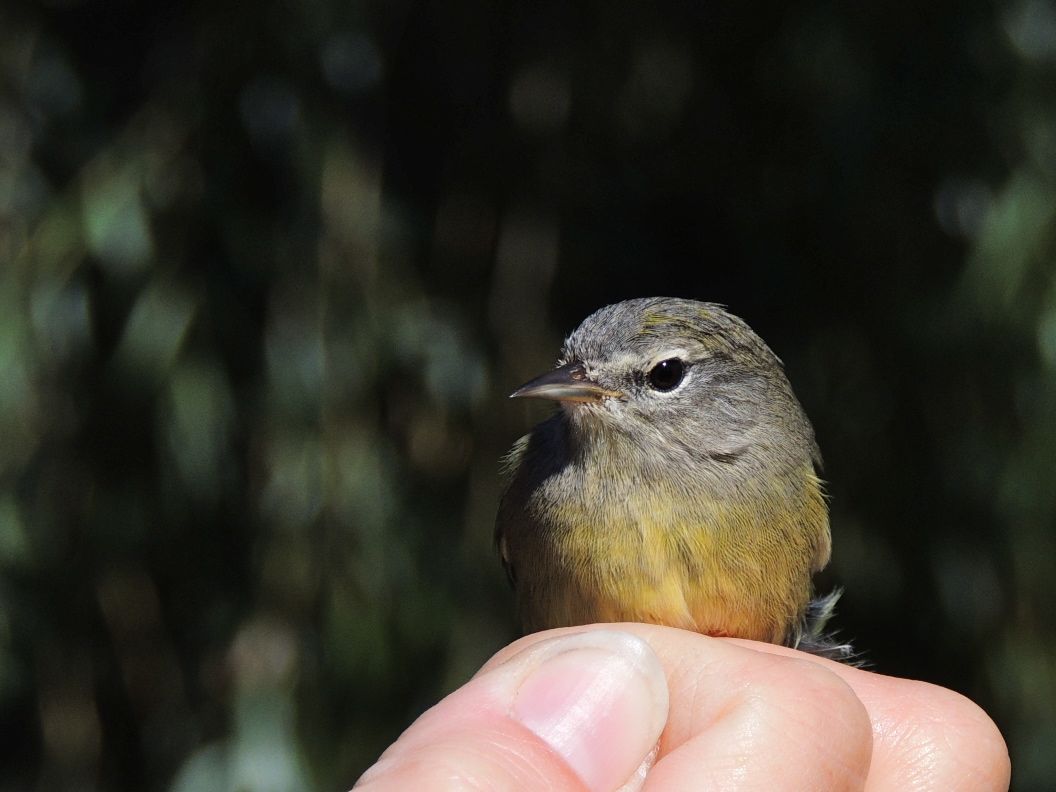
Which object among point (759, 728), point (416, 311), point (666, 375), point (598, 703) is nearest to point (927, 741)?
point (759, 728)

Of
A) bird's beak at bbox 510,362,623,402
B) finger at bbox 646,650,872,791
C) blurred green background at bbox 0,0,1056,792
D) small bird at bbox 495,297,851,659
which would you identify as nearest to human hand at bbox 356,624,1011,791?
finger at bbox 646,650,872,791

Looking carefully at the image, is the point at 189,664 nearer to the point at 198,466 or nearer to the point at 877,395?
the point at 198,466

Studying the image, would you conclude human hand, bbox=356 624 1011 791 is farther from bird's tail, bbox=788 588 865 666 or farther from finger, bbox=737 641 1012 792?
bird's tail, bbox=788 588 865 666

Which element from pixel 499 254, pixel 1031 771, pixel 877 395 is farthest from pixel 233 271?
pixel 1031 771

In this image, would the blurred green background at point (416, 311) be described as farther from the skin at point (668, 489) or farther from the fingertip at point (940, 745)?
the fingertip at point (940, 745)

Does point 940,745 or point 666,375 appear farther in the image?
point 666,375

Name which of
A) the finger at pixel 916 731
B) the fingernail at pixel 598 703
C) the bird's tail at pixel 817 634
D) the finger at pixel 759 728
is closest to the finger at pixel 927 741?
the finger at pixel 916 731

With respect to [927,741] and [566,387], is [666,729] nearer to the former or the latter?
[927,741]

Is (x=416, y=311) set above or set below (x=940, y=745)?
above
